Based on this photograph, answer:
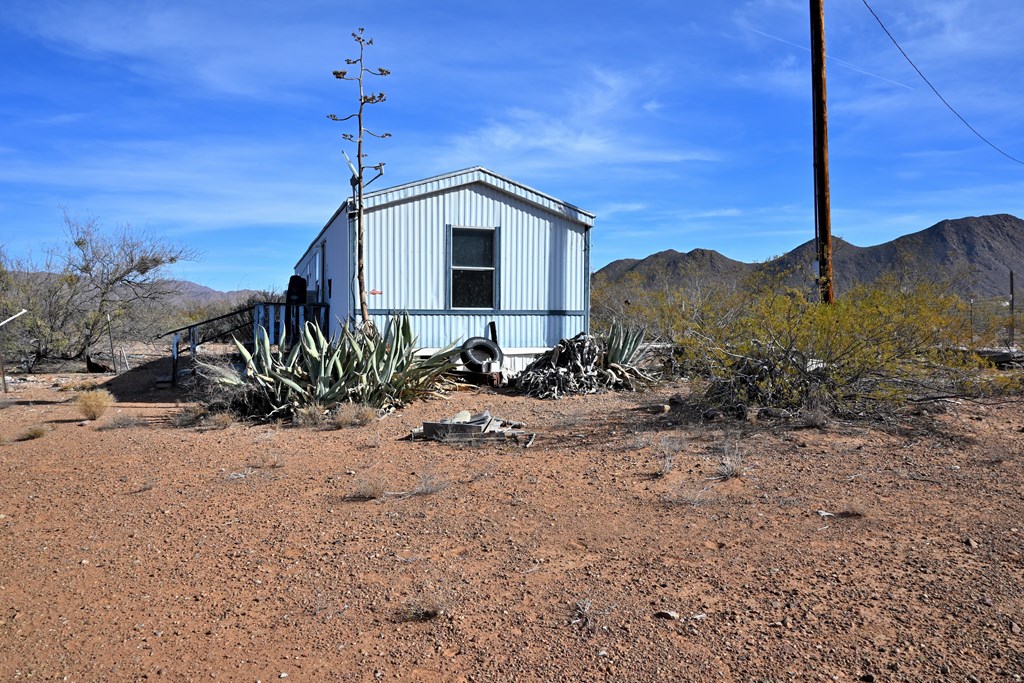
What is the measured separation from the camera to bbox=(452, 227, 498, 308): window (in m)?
12.1

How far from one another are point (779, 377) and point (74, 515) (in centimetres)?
616

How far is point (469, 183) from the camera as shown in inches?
471

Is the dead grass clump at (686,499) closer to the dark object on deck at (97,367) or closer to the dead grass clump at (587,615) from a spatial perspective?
the dead grass clump at (587,615)

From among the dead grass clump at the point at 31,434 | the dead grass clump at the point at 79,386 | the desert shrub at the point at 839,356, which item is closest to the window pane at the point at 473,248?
the desert shrub at the point at 839,356

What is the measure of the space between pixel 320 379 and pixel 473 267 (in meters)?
4.00

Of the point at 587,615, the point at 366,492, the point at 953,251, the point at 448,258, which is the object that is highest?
the point at 953,251

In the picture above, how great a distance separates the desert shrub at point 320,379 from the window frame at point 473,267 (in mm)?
2401

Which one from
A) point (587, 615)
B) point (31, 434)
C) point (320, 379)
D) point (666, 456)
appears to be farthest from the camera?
point (320, 379)

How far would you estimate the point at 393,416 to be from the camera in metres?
8.98

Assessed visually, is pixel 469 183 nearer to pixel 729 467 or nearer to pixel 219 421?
pixel 219 421

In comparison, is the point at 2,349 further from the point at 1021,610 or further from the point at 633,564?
the point at 1021,610

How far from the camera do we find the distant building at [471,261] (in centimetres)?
1155

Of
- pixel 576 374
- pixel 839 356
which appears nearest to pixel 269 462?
pixel 576 374

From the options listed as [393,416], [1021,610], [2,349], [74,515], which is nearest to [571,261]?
[393,416]
